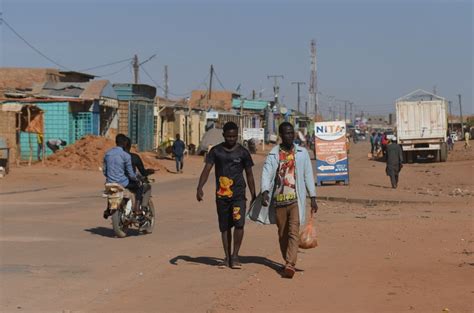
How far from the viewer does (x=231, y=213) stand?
9.63 metres

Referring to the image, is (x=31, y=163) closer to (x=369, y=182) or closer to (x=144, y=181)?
(x=369, y=182)

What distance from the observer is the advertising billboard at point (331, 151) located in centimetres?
2488

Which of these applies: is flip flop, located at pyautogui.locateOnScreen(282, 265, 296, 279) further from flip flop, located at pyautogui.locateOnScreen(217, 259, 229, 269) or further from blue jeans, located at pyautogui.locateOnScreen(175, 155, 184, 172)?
blue jeans, located at pyautogui.locateOnScreen(175, 155, 184, 172)

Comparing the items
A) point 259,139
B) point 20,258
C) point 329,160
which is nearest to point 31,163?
point 329,160

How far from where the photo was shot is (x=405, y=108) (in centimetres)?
4516

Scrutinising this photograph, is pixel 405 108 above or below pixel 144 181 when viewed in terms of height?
above

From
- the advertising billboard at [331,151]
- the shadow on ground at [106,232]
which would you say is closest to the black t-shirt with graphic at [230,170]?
the shadow on ground at [106,232]

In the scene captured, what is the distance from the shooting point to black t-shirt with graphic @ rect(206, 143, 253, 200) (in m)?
9.56

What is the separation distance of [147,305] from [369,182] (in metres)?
22.3

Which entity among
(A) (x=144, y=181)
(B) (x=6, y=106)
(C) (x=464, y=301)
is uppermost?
(B) (x=6, y=106)

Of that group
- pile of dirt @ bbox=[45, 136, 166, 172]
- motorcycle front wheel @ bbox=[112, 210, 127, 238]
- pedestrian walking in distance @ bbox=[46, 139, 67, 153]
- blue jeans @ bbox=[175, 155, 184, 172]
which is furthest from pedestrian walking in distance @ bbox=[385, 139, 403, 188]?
pedestrian walking in distance @ bbox=[46, 139, 67, 153]

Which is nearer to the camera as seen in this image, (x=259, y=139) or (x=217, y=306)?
(x=217, y=306)

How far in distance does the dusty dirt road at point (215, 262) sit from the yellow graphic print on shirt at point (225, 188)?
91 centimetres

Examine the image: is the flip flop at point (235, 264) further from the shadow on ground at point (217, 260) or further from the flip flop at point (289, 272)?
the flip flop at point (289, 272)
